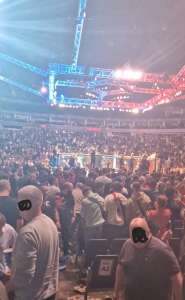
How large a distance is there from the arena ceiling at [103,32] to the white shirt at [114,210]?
9.98 meters

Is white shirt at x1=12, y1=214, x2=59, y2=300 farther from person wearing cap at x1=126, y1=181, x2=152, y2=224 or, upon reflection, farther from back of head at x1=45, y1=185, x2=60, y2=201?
back of head at x1=45, y1=185, x2=60, y2=201

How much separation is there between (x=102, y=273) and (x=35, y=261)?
2.80 meters

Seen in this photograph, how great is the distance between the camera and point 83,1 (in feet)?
55.5

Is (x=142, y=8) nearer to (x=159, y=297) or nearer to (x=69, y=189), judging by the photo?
(x=69, y=189)

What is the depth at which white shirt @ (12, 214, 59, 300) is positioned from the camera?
124 inches

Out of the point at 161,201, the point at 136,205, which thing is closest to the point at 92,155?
the point at 136,205

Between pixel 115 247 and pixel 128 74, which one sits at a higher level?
pixel 128 74

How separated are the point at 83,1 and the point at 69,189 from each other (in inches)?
436

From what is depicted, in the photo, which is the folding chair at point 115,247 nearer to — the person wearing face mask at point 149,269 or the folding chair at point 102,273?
the folding chair at point 102,273

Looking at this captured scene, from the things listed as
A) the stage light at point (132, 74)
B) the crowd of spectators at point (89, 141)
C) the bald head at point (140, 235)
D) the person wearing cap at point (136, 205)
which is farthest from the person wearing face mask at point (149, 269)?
the crowd of spectators at point (89, 141)

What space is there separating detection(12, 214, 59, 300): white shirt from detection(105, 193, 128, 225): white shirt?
3.85 meters

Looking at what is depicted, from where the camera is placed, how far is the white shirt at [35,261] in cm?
315

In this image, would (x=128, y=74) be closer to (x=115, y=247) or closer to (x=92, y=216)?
(x=92, y=216)

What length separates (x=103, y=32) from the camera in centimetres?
2078
